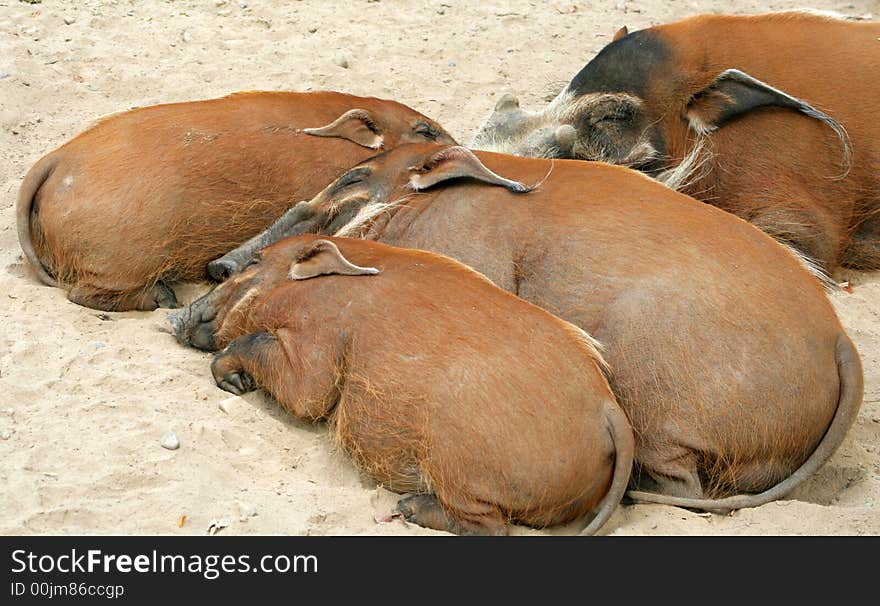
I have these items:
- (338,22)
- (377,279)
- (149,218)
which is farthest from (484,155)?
(338,22)

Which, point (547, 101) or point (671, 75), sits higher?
point (671, 75)

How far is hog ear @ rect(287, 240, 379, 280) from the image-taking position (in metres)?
4.71

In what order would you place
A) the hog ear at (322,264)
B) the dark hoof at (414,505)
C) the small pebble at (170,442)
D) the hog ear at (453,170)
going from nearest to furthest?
1. the dark hoof at (414,505)
2. the small pebble at (170,442)
3. the hog ear at (322,264)
4. the hog ear at (453,170)

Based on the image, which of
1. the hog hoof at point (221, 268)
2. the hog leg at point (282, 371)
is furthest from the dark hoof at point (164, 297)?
the hog leg at point (282, 371)

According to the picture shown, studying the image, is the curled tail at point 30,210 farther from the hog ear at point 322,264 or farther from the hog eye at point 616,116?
the hog eye at point 616,116

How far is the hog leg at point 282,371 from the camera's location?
4531 millimetres

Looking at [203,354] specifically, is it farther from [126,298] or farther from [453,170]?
[453,170]

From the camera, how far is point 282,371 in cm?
465

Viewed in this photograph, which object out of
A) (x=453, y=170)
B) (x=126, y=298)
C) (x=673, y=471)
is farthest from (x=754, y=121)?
(x=126, y=298)

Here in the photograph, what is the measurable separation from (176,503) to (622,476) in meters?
1.44

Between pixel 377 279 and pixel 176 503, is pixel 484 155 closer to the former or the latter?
pixel 377 279

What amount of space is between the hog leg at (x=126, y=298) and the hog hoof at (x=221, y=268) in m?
0.24

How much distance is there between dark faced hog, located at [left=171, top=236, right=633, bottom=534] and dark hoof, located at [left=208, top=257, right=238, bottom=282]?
569 millimetres

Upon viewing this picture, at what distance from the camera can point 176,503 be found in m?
4.01
